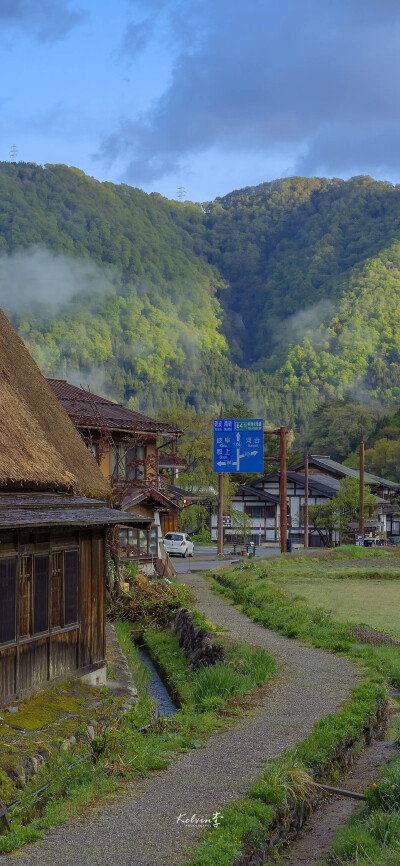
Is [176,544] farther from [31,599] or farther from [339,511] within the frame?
[31,599]

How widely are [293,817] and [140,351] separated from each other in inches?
6613

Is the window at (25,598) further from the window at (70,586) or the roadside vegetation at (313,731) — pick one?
the roadside vegetation at (313,731)

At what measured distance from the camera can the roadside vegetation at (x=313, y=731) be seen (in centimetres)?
714

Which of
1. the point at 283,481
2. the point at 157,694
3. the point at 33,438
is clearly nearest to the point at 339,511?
the point at 283,481

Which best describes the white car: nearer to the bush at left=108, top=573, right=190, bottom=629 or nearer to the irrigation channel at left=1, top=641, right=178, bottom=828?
the bush at left=108, top=573, right=190, bottom=629

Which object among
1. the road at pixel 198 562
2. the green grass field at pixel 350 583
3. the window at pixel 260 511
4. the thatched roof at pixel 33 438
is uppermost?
the thatched roof at pixel 33 438

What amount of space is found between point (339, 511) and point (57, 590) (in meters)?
49.0

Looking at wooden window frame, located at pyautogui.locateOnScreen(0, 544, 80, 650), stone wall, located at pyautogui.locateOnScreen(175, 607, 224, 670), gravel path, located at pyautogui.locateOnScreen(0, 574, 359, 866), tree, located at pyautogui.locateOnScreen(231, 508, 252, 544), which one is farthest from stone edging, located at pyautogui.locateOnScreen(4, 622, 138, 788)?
tree, located at pyautogui.locateOnScreen(231, 508, 252, 544)

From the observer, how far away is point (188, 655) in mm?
17922

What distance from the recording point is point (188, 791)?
823 centimetres

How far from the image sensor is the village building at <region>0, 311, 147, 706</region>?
36.1 feet

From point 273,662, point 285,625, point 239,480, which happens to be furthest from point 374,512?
point 273,662

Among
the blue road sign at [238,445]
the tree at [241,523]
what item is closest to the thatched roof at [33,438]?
the blue road sign at [238,445]

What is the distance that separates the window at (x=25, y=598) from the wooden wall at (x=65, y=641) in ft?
0.45
